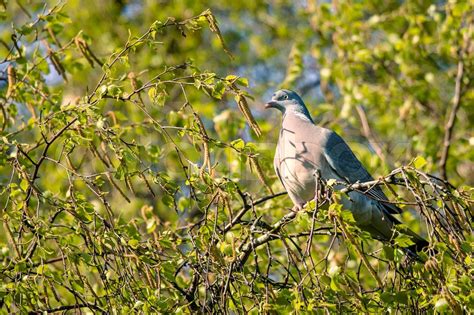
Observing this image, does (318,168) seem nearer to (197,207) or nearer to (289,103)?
(289,103)

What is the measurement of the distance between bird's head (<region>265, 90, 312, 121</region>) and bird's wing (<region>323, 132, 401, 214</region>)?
317mm

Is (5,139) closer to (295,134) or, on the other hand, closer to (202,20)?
(202,20)

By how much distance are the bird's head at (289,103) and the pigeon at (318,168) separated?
31 mm

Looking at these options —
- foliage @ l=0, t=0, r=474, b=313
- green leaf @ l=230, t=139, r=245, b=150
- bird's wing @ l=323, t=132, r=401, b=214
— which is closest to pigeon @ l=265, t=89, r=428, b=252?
bird's wing @ l=323, t=132, r=401, b=214

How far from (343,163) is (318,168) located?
0.31m

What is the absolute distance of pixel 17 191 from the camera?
3.40 meters

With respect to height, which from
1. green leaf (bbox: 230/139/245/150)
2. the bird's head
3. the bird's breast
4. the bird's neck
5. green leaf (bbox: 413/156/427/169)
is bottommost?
green leaf (bbox: 413/156/427/169)

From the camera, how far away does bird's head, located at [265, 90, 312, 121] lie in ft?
16.0

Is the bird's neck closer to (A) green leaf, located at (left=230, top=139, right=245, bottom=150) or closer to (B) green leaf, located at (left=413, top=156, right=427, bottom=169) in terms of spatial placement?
(A) green leaf, located at (left=230, top=139, right=245, bottom=150)

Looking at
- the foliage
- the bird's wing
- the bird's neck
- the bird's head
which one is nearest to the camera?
the foliage

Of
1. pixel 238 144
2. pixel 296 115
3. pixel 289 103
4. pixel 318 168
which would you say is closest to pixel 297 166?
pixel 318 168

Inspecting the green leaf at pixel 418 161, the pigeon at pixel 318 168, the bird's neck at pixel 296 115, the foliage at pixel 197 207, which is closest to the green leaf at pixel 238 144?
the foliage at pixel 197 207

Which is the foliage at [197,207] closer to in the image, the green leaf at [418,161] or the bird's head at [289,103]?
the green leaf at [418,161]

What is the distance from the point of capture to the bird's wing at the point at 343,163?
4.55 meters
